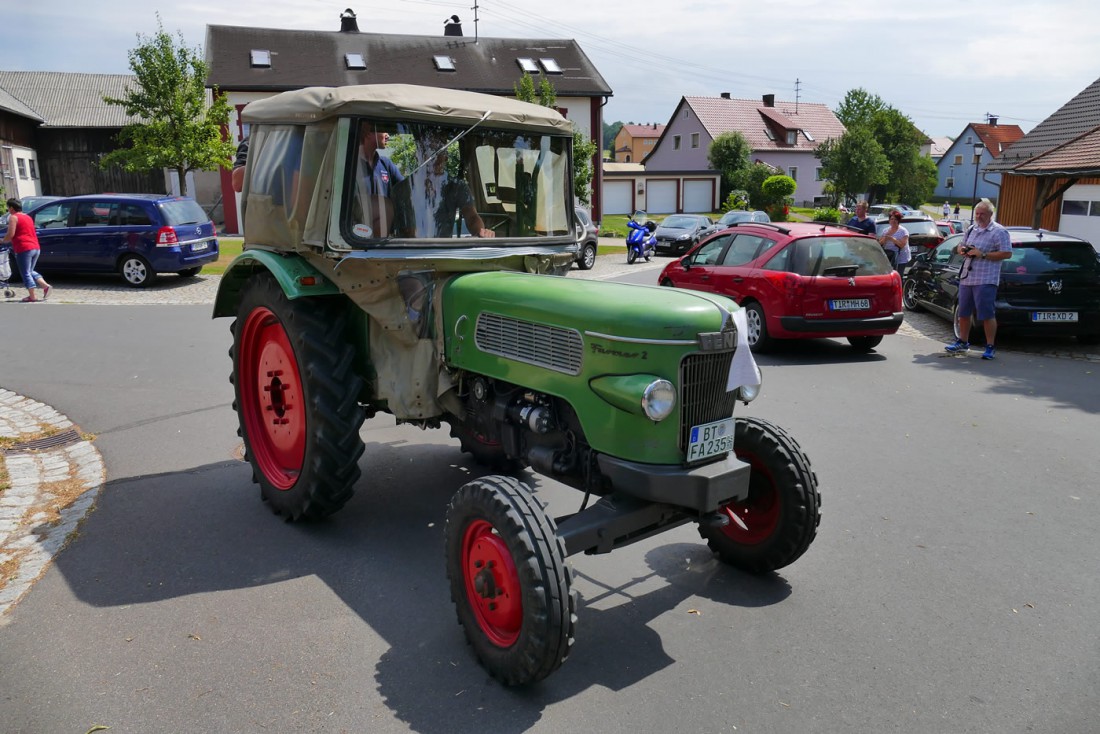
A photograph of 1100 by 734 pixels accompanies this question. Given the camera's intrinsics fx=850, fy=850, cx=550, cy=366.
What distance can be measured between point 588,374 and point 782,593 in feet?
5.52

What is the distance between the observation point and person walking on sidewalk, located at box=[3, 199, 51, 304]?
50.0 feet

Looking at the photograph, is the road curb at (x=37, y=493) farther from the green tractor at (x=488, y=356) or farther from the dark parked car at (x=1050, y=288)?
the dark parked car at (x=1050, y=288)

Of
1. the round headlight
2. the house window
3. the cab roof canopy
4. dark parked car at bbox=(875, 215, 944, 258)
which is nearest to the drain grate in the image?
the cab roof canopy

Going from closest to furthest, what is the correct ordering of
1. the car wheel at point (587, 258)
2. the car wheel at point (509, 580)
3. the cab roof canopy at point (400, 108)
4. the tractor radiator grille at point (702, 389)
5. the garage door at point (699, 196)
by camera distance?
1. the car wheel at point (509, 580)
2. the tractor radiator grille at point (702, 389)
3. the cab roof canopy at point (400, 108)
4. the car wheel at point (587, 258)
5. the garage door at point (699, 196)

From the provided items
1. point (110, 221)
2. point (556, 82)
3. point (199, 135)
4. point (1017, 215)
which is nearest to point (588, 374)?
point (110, 221)

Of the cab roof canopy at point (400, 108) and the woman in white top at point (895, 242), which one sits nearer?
the cab roof canopy at point (400, 108)

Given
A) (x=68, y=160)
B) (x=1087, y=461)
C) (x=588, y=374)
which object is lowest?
(x=1087, y=461)

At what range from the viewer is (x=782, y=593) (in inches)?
173

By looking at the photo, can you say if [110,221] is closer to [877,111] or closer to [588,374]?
[588,374]

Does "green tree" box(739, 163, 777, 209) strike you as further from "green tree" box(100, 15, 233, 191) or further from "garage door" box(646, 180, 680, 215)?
"green tree" box(100, 15, 233, 191)

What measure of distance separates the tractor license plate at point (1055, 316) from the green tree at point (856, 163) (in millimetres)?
45646

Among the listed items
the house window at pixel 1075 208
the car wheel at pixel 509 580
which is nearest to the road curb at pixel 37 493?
the car wheel at pixel 509 580

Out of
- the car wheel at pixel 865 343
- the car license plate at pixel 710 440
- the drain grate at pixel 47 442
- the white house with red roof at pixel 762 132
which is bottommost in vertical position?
the car wheel at pixel 865 343

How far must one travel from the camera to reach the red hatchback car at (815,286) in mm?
10555
